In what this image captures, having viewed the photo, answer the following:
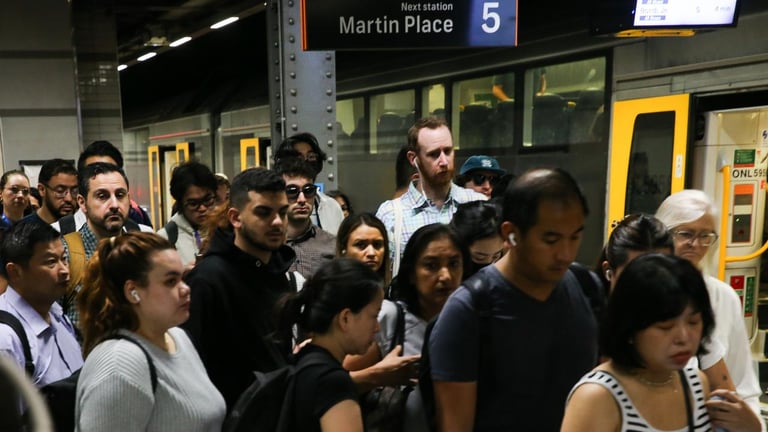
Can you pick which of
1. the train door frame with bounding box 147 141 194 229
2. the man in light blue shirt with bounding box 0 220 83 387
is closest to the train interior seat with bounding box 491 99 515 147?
the man in light blue shirt with bounding box 0 220 83 387

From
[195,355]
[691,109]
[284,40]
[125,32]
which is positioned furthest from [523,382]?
[125,32]

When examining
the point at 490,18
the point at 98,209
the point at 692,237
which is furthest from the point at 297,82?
the point at 692,237

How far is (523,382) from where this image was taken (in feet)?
5.68

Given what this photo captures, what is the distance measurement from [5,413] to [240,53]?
17.2 m

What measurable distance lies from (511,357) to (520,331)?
0.07 metres

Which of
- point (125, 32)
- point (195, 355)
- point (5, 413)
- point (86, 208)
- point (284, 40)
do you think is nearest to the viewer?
point (5, 413)

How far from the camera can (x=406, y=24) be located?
4340 mm

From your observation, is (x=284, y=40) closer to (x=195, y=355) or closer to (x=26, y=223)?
(x=26, y=223)

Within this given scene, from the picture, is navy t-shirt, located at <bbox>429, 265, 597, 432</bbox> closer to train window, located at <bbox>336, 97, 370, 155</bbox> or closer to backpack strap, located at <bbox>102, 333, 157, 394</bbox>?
backpack strap, located at <bbox>102, 333, 157, 394</bbox>

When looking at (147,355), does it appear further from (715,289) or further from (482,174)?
(482,174)

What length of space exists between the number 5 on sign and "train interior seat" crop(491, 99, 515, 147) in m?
2.44

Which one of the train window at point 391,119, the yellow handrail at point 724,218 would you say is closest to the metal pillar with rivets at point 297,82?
the yellow handrail at point 724,218

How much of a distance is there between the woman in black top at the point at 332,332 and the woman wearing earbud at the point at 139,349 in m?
0.31

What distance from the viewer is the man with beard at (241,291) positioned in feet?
7.77
